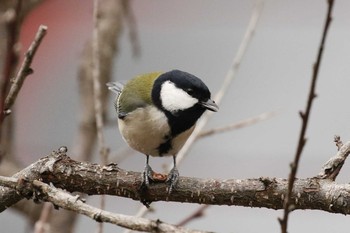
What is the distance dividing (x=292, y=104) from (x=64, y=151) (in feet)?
8.47

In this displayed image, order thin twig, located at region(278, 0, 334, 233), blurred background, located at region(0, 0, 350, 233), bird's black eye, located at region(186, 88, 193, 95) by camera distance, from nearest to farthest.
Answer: thin twig, located at region(278, 0, 334, 233) → bird's black eye, located at region(186, 88, 193, 95) → blurred background, located at region(0, 0, 350, 233)

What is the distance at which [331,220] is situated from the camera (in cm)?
349

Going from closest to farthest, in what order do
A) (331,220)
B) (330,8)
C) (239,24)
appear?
(330,8), (331,220), (239,24)

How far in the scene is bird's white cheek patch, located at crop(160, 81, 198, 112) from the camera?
1617 millimetres

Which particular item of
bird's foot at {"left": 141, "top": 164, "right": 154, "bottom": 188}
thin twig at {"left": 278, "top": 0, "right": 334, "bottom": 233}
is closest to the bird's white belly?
bird's foot at {"left": 141, "top": 164, "right": 154, "bottom": 188}

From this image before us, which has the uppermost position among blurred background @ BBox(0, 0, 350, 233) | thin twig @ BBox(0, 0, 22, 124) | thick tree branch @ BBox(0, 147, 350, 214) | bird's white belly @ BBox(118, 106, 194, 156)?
blurred background @ BBox(0, 0, 350, 233)

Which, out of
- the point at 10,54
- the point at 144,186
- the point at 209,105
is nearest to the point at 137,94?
the point at 209,105

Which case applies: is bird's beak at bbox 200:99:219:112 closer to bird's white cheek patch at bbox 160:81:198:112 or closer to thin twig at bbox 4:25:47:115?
bird's white cheek patch at bbox 160:81:198:112

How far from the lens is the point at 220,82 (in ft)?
12.5

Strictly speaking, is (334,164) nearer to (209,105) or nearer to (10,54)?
(209,105)

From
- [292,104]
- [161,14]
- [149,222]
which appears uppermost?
[161,14]

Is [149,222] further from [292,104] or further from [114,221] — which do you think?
[292,104]

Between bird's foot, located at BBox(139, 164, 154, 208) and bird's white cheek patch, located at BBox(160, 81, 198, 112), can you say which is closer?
bird's foot, located at BBox(139, 164, 154, 208)

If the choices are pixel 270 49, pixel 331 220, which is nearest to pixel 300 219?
pixel 331 220
